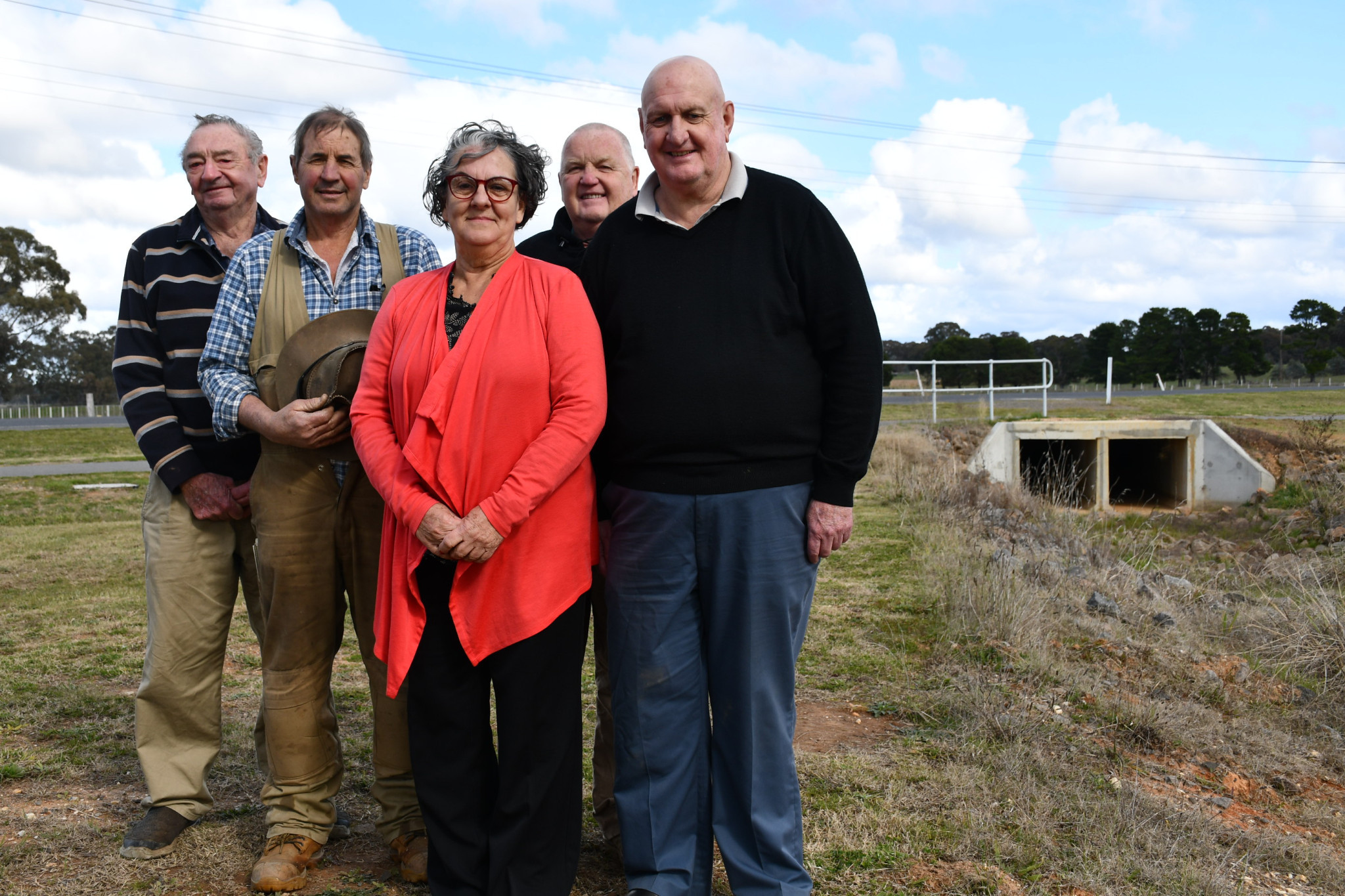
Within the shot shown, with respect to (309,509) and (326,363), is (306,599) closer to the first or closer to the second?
(309,509)

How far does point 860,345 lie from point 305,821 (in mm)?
2318

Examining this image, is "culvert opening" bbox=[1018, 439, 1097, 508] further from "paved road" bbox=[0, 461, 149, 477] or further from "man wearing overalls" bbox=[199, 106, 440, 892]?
"man wearing overalls" bbox=[199, 106, 440, 892]

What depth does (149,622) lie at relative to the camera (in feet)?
11.4

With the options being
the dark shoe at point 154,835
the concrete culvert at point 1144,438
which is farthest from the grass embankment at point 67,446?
the dark shoe at point 154,835

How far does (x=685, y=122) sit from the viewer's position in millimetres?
Result: 2830

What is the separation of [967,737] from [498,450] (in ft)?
9.01

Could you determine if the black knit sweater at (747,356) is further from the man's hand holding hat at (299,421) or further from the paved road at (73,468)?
the paved road at (73,468)

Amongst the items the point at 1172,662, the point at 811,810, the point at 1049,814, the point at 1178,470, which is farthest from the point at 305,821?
the point at 1178,470

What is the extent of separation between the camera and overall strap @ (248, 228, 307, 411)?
3.20 metres

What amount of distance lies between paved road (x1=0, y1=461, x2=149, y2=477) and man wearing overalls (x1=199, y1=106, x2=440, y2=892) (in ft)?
43.5

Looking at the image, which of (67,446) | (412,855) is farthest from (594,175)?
(67,446)

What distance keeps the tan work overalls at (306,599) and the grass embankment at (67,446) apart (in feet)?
54.8

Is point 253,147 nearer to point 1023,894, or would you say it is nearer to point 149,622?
point 149,622

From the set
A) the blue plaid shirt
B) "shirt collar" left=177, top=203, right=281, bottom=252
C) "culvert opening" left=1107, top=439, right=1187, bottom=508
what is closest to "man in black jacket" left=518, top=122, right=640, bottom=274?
the blue plaid shirt
